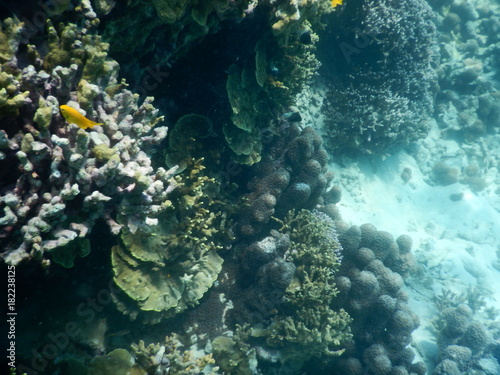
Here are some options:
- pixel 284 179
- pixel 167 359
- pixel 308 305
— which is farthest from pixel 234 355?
pixel 284 179

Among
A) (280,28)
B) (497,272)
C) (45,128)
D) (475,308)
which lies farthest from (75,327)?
(497,272)

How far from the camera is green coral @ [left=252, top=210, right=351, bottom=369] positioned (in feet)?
17.0

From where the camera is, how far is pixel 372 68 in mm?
8867

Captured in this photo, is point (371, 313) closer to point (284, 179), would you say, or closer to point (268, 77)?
point (284, 179)

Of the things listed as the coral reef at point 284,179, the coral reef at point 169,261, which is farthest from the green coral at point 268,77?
the coral reef at point 169,261

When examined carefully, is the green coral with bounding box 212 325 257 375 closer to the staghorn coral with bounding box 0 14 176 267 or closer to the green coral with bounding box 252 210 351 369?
the green coral with bounding box 252 210 351 369

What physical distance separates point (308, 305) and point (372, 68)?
733cm

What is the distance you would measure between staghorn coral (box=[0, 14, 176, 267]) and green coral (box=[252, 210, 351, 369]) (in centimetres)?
340

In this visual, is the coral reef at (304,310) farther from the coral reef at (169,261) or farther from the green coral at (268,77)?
the green coral at (268,77)

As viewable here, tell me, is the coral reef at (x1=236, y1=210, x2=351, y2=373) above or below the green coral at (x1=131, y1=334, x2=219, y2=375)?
below

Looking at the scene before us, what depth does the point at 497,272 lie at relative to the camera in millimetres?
11844

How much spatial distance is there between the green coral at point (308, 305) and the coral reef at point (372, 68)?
404cm

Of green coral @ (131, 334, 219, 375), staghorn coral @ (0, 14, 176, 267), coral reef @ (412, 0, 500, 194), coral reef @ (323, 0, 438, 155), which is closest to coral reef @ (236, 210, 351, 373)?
green coral @ (131, 334, 219, 375)

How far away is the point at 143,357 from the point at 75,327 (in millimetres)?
951
